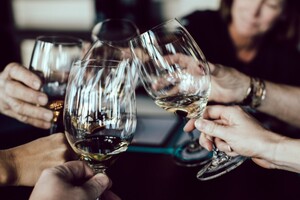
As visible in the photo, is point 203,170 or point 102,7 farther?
point 102,7

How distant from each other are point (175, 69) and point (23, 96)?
0.32 meters

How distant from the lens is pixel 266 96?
1047mm

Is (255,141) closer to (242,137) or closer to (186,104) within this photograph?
(242,137)

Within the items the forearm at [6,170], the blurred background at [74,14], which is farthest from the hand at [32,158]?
the blurred background at [74,14]

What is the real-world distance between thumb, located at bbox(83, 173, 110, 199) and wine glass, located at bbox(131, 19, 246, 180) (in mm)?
220

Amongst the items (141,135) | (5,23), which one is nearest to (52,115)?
(141,135)

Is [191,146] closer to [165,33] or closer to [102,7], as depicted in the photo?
[165,33]

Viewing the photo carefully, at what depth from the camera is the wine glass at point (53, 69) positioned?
2.42 feet

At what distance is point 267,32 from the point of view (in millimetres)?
1519

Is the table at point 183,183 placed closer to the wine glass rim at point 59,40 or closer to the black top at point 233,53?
the wine glass rim at point 59,40

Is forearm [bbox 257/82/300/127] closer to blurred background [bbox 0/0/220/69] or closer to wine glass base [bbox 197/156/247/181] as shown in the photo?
wine glass base [bbox 197/156/247/181]

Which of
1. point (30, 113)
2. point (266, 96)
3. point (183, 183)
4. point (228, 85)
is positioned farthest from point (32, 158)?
point (266, 96)

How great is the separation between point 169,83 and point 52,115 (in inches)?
8.9

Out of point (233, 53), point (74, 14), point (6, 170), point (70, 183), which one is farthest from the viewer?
point (74, 14)
